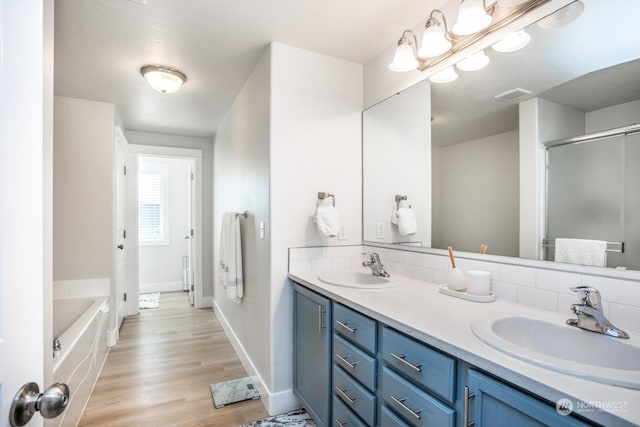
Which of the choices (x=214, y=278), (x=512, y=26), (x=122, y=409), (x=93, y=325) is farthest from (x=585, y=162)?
(x=214, y=278)

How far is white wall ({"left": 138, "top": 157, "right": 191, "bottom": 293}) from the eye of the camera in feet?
17.7

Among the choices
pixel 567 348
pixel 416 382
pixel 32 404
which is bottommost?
pixel 416 382

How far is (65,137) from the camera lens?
299 centimetres

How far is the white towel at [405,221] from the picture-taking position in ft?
6.61

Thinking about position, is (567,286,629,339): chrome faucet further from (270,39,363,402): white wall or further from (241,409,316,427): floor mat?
(241,409,316,427): floor mat

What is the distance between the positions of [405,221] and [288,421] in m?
1.44

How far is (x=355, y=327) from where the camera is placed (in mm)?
1442

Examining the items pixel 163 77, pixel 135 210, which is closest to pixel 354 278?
pixel 163 77

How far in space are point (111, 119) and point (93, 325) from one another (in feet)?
6.41

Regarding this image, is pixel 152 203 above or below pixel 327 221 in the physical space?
above

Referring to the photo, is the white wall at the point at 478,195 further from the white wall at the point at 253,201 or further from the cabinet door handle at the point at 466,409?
the white wall at the point at 253,201

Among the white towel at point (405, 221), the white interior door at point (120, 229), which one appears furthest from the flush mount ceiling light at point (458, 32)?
the white interior door at point (120, 229)

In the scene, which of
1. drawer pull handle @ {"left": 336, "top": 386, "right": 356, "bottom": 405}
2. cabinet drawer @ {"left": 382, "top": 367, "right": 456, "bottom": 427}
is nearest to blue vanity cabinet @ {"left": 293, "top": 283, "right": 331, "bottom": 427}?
drawer pull handle @ {"left": 336, "top": 386, "right": 356, "bottom": 405}

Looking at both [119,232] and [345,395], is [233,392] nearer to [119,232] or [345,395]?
[345,395]
